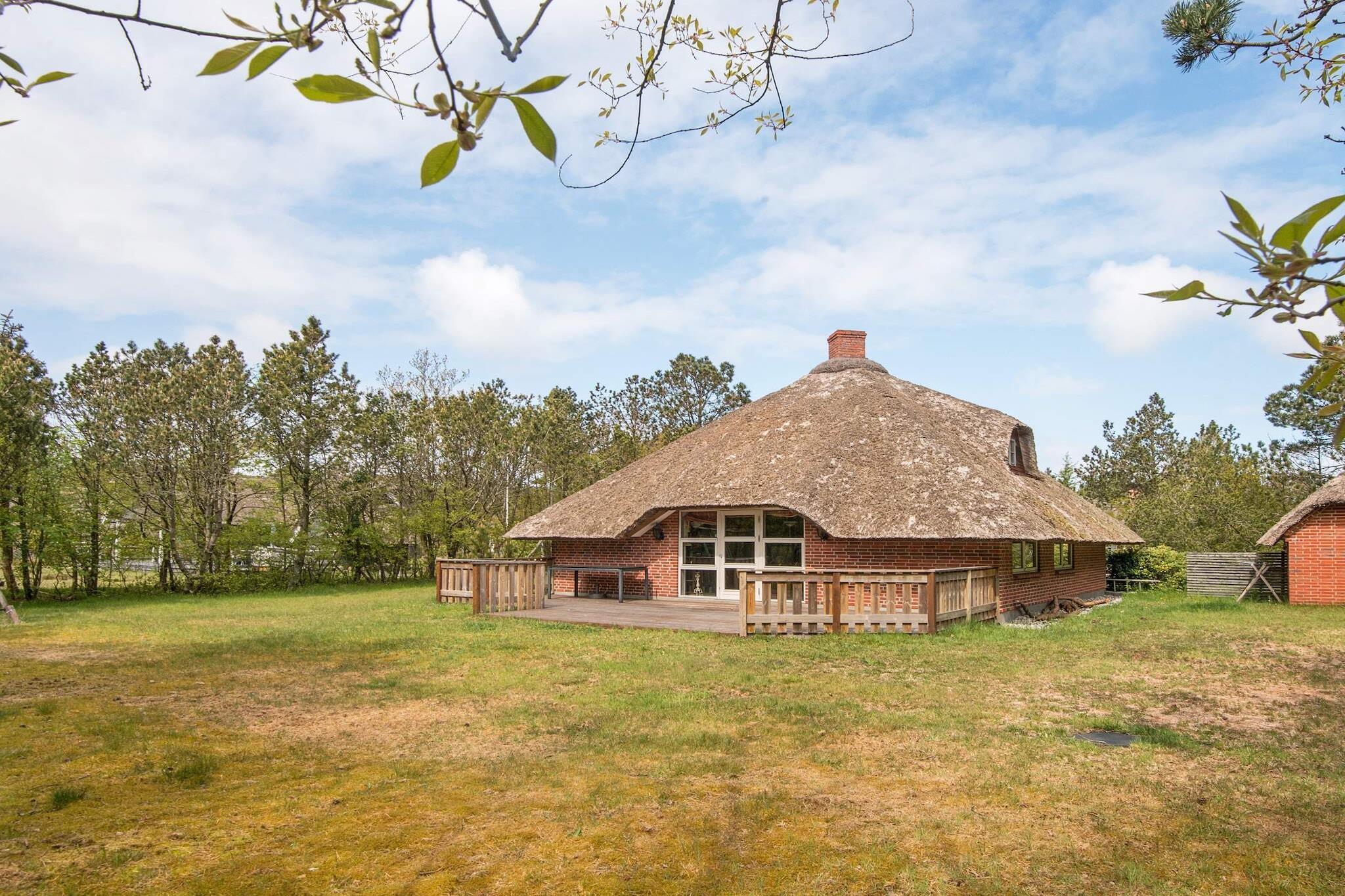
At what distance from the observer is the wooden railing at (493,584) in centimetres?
1655

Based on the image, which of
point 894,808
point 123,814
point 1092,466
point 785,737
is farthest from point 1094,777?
point 1092,466

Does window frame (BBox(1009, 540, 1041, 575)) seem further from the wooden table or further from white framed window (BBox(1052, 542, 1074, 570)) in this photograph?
the wooden table

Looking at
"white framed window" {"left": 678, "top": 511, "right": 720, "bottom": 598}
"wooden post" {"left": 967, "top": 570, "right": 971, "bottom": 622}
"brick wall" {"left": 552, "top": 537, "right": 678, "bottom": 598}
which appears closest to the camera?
"wooden post" {"left": 967, "top": 570, "right": 971, "bottom": 622}

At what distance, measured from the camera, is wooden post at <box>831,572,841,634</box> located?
13539 millimetres

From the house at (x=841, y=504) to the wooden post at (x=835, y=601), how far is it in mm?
1231

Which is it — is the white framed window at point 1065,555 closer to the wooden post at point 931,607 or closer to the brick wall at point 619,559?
the wooden post at point 931,607

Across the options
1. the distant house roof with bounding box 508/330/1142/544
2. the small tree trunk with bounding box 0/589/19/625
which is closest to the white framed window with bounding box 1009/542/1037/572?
the distant house roof with bounding box 508/330/1142/544

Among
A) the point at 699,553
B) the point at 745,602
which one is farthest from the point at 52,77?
the point at 699,553

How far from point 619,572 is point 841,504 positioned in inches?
222

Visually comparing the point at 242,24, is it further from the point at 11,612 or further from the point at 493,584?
the point at 11,612

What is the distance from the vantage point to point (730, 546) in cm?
1919

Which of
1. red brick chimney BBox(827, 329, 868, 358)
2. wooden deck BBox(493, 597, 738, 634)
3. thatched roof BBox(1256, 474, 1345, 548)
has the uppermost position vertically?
red brick chimney BBox(827, 329, 868, 358)

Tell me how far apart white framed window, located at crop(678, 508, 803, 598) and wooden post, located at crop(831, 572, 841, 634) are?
4.49 meters

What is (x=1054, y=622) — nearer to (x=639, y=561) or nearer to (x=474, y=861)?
(x=639, y=561)
